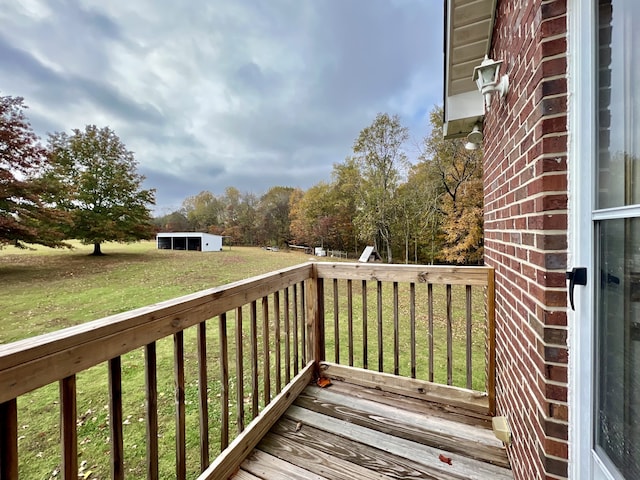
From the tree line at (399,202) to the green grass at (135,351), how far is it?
13.6 ft

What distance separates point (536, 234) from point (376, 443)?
1587 mm

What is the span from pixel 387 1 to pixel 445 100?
5.65 metres

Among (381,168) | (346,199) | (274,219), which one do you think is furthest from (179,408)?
(274,219)

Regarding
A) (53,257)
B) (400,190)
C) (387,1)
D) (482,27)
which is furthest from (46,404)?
(53,257)

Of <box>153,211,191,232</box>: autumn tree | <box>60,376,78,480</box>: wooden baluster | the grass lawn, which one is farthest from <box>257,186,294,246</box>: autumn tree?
<box>60,376,78,480</box>: wooden baluster

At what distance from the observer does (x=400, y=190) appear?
1516 cm

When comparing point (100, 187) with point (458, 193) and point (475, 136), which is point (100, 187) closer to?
point (458, 193)

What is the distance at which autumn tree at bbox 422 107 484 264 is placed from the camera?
11219mm

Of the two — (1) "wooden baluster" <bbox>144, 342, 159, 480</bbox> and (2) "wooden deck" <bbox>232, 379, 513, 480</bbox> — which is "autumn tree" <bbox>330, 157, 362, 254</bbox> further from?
(1) "wooden baluster" <bbox>144, 342, 159, 480</bbox>

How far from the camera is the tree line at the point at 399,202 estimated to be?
11.7 meters

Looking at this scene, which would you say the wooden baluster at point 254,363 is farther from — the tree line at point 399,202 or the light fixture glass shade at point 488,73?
the tree line at point 399,202

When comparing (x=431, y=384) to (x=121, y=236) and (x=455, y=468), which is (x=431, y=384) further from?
(x=121, y=236)

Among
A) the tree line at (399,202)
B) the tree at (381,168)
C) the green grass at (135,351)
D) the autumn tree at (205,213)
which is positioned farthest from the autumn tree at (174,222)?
the tree at (381,168)

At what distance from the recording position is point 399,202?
49.4ft
